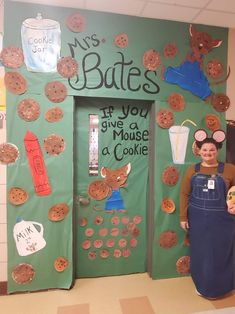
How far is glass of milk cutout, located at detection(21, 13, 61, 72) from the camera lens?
1.96 m

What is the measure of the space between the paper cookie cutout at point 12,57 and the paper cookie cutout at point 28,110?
1.00 feet

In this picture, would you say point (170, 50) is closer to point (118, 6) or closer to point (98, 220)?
point (118, 6)

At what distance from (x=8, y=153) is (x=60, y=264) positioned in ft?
3.61

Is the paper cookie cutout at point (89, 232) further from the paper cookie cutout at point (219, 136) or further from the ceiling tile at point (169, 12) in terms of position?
Result: the ceiling tile at point (169, 12)

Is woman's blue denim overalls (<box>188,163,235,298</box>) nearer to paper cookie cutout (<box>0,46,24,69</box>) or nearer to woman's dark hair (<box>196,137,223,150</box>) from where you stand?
woman's dark hair (<box>196,137,223,150</box>)

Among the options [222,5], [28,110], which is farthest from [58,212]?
[222,5]

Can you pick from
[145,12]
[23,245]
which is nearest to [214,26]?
[145,12]

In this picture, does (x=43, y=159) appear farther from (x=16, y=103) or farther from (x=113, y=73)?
(x=113, y=73)

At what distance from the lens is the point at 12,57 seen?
1.94m

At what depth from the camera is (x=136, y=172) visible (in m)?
2.39

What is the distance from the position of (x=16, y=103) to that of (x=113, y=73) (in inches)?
35.3

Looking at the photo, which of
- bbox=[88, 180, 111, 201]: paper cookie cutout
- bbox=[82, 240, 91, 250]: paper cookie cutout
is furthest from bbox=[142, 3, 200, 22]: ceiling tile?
bbox=[82, 240, 91, 250]: paper cookie cutout

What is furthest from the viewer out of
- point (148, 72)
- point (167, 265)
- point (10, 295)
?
point (167, 265)

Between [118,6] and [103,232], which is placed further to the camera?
[103,232]
